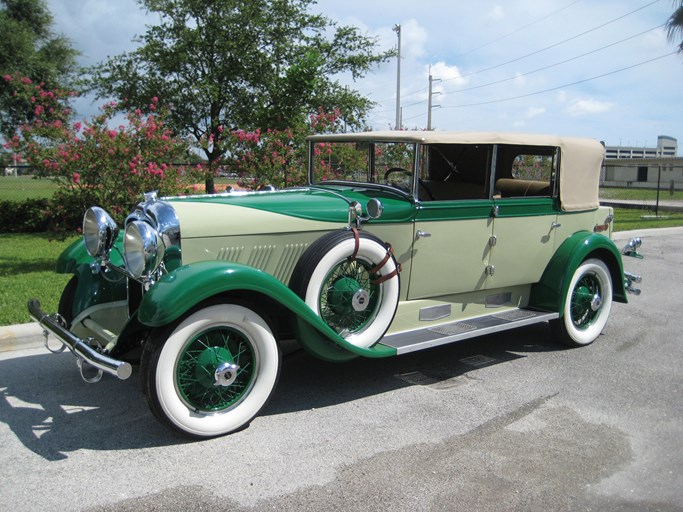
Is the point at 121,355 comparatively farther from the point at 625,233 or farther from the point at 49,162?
the point at 625,233

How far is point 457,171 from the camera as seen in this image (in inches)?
196

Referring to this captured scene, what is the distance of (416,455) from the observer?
10.6 ft

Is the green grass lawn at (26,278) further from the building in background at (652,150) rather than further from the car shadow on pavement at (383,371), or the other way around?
the building in background at (652,150)

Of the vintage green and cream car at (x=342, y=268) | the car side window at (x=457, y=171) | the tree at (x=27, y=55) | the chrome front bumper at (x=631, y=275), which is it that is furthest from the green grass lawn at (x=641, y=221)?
the tree at (x=27, y=55)

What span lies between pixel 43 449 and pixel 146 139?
5.24 metres

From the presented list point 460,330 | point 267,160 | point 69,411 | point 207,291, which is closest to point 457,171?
point 460,330

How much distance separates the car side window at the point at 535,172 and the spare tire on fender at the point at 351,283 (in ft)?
5.25

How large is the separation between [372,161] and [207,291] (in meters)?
2.18

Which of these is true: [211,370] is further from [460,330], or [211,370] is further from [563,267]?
[563,267]

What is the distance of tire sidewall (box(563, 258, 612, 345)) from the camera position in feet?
16.7

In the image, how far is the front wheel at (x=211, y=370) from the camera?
10.3 feet

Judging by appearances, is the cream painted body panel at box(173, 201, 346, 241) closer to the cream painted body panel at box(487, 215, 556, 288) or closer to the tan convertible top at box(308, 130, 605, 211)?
the tan convertible top at box(308, 130, 605, 211)

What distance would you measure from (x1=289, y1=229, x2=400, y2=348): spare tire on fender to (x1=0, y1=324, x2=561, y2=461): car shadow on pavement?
393 millimetres

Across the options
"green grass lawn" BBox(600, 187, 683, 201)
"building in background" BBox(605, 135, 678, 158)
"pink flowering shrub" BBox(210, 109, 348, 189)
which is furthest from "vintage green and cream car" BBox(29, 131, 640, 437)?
"building in background" BBox(605, 135, 678, 158)
